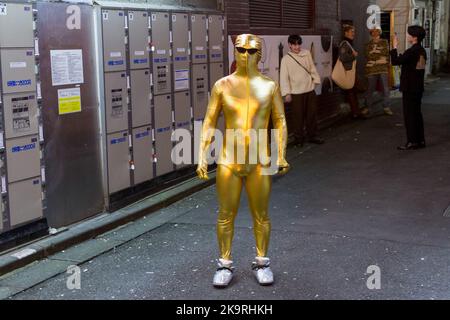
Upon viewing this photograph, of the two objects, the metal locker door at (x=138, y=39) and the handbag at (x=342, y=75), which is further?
the handbag at (x=342, y=75)

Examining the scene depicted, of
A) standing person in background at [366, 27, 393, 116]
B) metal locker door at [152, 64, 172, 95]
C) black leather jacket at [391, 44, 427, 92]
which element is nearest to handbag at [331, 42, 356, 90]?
standing person in background at [366, 27, 393, 116]

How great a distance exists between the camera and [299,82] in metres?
11.1

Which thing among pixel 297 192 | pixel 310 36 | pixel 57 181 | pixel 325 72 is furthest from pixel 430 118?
pixel 57 181

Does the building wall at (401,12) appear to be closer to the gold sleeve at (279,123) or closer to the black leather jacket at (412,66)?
the black leather jacket at (412,66)

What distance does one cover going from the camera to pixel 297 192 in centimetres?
838

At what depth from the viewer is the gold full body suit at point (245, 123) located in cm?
499

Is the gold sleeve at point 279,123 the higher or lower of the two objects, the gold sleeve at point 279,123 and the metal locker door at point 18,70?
the lower

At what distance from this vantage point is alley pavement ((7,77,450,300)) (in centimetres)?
519

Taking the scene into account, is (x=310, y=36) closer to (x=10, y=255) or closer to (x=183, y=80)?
(x=183, y=80)

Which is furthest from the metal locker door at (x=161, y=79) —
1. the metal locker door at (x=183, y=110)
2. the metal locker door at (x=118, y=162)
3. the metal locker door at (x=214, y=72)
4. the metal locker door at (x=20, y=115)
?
the metal locker door at (x=20, y=115)

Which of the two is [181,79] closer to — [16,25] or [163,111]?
[163,111]

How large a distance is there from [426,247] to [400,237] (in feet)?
1.21

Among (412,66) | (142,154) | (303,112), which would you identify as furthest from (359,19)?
(142,154)

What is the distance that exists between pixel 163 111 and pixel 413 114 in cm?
457
